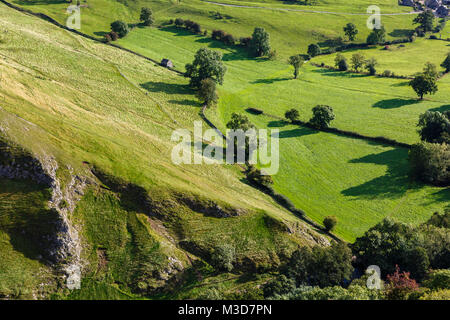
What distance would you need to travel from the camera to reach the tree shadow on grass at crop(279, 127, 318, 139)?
109 metres

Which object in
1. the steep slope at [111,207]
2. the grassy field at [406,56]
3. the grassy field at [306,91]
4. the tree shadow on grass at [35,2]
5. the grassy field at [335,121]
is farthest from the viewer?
the tree shadow on grass at [35,2]

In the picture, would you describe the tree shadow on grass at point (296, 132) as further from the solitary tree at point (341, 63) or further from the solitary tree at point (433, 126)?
the solitary tree at point (341, 63)

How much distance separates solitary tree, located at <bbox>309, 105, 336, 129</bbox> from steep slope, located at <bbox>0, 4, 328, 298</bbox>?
39.6 meters

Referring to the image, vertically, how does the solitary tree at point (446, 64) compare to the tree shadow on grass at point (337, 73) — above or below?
above

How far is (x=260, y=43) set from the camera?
16700cm

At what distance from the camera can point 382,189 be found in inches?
3450

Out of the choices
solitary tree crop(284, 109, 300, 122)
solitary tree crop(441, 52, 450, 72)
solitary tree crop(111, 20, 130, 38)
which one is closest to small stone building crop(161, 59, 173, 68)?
solitary tree crop(111, 20, 130, 38)

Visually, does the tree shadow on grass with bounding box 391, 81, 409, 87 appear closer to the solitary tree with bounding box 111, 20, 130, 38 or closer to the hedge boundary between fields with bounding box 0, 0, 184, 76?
the hedge boundary between fields with bounding box 0, 0, 184, 76

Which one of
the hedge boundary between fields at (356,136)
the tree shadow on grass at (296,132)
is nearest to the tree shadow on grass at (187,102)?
the hedge boundary between fields at (356,136)

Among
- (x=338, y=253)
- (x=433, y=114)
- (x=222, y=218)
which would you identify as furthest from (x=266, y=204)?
(x=433, y=114)

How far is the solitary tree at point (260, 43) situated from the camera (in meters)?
167

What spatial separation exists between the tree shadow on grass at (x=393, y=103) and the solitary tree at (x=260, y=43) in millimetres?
61332

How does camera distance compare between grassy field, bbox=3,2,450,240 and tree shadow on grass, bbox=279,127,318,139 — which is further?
tree shadow on grass, bbox=279,127,318,139
